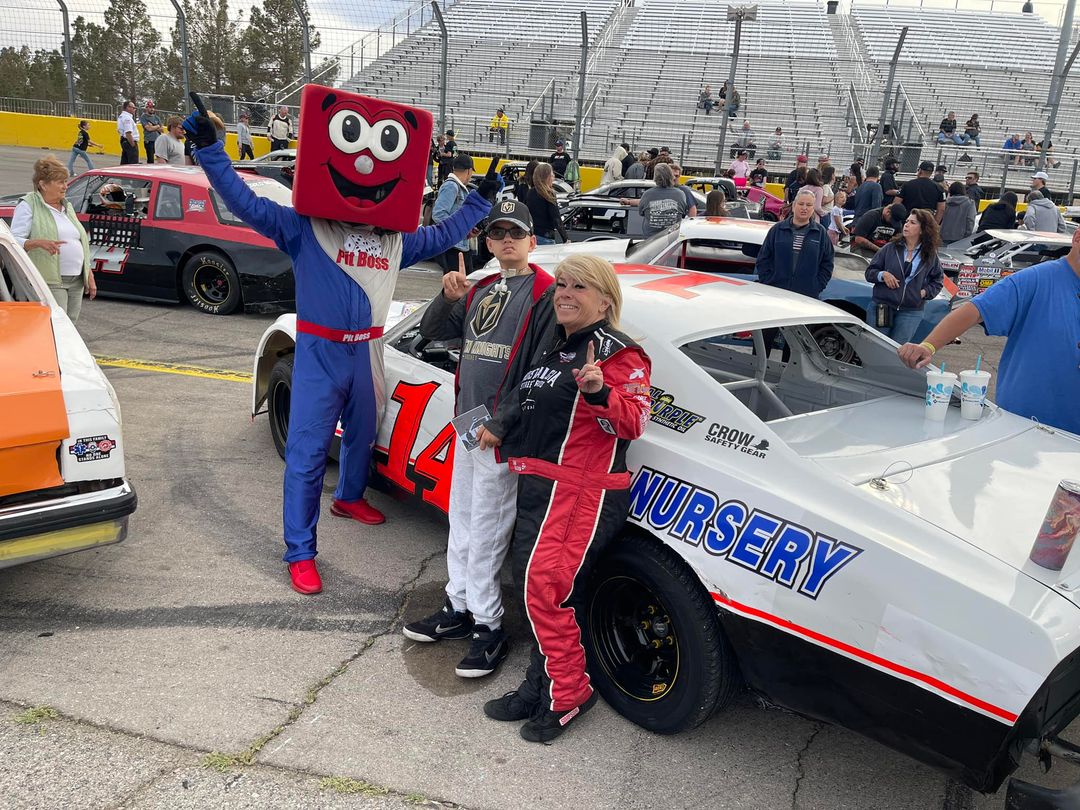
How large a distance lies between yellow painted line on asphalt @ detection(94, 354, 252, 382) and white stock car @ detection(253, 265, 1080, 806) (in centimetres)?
375

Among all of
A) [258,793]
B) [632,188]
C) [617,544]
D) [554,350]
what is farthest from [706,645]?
[632,188]

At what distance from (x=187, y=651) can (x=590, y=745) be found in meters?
1.62

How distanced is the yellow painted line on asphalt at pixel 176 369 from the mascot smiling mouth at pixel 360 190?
11.3ft

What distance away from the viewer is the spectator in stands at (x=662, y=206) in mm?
10195

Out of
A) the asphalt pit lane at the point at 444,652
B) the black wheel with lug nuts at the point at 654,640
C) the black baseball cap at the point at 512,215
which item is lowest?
the asphalt pit lane at the point at 444,652

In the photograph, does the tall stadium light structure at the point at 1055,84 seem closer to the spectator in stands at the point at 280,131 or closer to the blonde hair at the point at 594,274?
the spectator in stands at the point at 280,131

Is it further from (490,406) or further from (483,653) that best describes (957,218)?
(483,653)

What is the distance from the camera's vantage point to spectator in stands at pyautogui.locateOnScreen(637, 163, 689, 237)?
10195mm

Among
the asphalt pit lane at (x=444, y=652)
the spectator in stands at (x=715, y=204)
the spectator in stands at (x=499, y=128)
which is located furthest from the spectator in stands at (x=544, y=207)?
the spectator in stands at (x=499, y=128)

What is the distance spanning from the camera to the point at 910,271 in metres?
7.01

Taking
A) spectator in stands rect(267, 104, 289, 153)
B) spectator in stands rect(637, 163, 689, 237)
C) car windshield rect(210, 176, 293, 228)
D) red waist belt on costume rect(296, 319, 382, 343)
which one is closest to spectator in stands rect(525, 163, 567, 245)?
spectator in stands rect(637, 163, 689, 237)

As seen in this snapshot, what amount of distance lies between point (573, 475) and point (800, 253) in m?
4.64

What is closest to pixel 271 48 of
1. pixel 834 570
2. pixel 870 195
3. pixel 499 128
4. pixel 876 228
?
pixel 499 128

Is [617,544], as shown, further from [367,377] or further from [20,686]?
[20,686]
